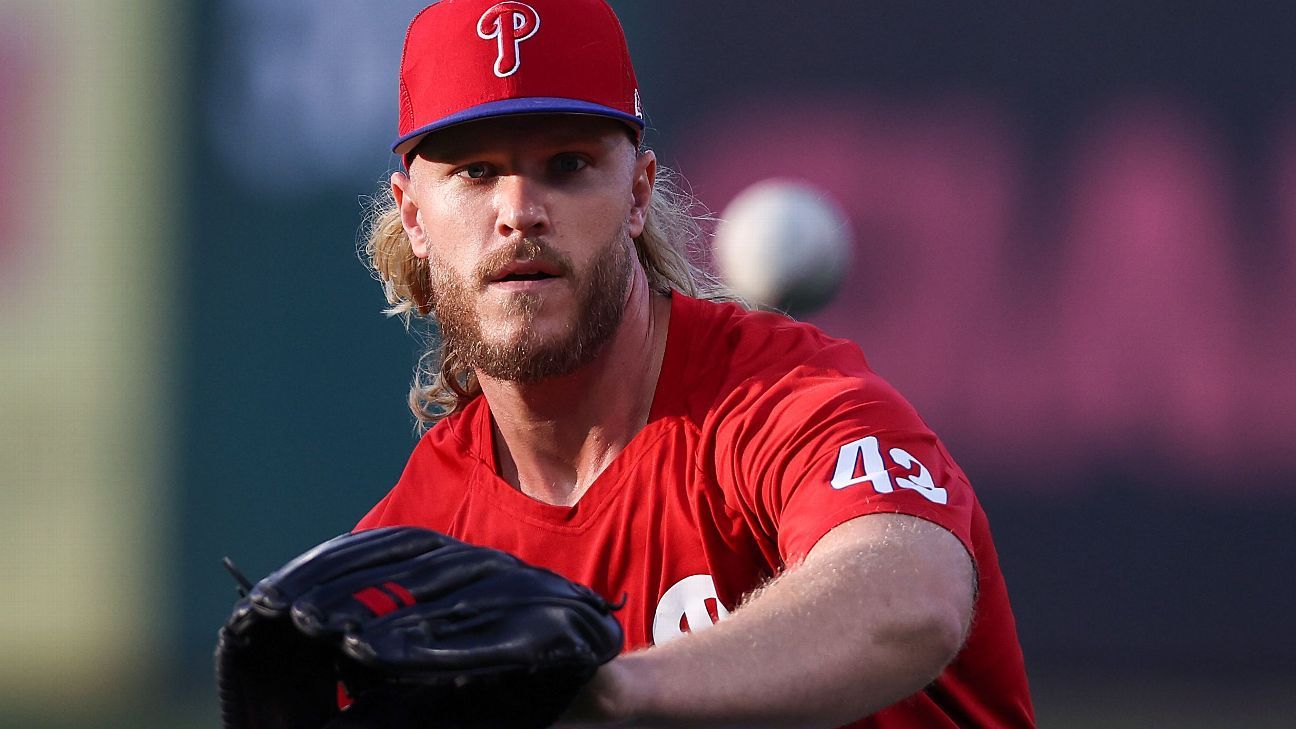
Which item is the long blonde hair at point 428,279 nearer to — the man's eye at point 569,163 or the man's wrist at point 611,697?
the man's eye at point 569,163

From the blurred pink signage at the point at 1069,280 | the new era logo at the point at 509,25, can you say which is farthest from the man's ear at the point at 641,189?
the blurred pink signage at the point at 1069,280

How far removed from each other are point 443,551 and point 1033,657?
14.6 ft

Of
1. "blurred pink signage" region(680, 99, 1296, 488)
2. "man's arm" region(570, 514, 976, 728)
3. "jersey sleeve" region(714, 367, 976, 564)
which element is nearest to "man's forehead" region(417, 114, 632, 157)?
"jersey sleeve" region(714, 367, 976, 564)

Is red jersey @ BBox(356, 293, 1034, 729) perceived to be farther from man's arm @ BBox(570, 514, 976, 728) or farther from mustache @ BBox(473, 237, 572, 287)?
mustache @ BBox(473, 237, 572, 287)

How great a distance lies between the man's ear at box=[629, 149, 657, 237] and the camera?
304cm

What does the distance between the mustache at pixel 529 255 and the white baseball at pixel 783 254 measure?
5.40ft

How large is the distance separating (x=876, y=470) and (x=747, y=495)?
32 cm

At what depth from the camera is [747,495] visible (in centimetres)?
259

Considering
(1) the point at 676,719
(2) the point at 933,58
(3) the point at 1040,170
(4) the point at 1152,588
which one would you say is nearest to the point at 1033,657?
(4) the point at 1152,588

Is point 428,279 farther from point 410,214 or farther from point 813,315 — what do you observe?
point 813,315

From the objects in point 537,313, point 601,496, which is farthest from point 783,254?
point 537,313

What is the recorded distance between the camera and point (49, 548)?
20.7 ft

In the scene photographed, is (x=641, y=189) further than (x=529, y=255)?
Yes

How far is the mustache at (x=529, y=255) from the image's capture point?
2.69 meters
